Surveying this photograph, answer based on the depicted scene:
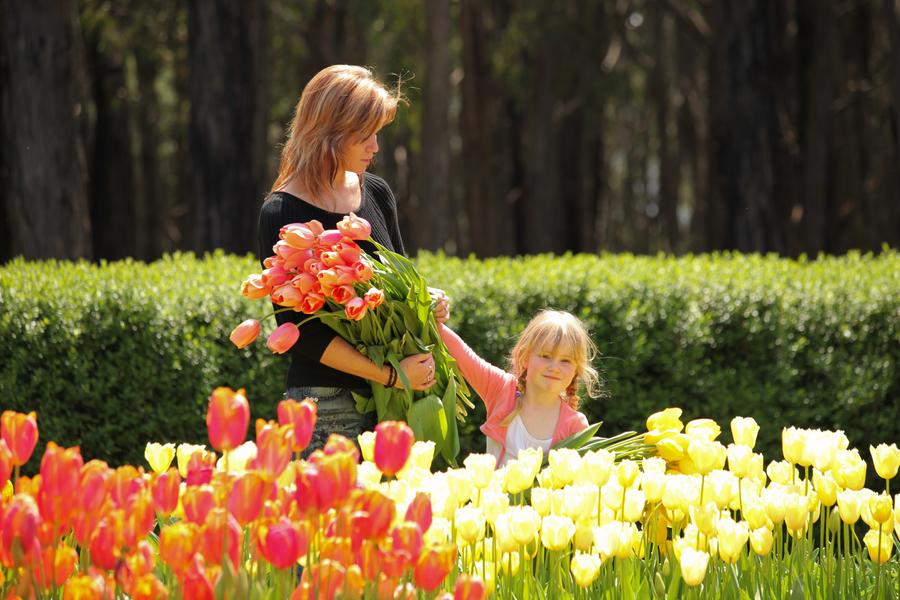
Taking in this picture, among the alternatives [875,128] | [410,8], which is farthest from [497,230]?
[875,128]

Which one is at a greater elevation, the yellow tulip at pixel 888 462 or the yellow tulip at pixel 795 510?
the yellow tulip at pixel 888 462

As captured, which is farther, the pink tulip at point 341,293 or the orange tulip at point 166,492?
the pink tulip at point 341,293

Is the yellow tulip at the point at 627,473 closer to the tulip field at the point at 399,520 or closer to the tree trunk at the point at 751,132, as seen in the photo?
the tulip field at the point at 399,520

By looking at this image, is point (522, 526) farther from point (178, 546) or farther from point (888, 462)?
point (888, 462)

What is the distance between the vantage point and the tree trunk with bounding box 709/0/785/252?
1226 centimetres

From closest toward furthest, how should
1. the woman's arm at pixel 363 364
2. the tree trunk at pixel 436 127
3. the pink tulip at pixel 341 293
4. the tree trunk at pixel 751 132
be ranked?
the pink tulip at pixel 341 293 → the woman's arm at pixel 363 364 → the tree trunk at pixel 751 132 → the tree trunk at pixel 436 127

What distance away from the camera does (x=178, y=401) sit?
5.38 meters

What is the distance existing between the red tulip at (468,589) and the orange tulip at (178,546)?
40cm

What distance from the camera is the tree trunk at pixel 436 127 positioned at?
14.3m

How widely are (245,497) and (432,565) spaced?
0.30m

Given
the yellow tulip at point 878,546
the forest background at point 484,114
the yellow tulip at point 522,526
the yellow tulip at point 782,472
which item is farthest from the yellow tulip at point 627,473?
the forest background at point 484,114

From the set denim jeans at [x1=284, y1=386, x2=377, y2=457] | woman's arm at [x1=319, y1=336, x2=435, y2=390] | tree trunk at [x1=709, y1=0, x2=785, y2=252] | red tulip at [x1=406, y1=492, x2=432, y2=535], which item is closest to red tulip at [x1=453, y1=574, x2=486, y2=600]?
red tulip at [x1=406, y1=492, x2=432, y2=535]

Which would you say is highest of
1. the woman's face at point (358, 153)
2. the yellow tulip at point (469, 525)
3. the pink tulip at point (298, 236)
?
the woman's face at point (358, 153)

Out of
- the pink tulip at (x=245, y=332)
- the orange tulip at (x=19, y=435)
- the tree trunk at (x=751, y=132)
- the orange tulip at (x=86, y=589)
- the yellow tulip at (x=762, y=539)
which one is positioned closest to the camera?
the orange tulip at (x=86, y=589)
